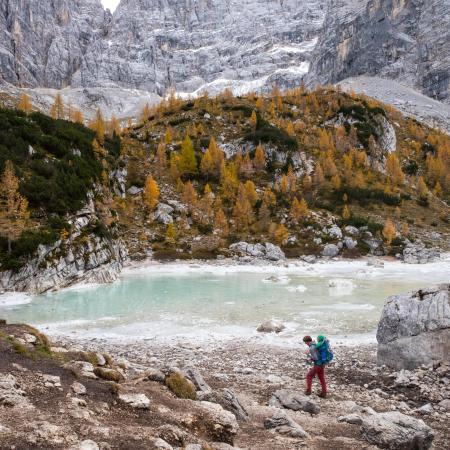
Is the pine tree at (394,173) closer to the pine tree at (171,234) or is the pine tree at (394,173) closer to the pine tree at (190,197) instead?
the pine tree at (190,197)

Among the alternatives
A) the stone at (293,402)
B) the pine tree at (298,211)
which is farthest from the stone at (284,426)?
the pine tree at (298,211)

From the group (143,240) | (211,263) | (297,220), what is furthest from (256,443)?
(297,220)

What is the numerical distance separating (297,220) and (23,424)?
84.0m

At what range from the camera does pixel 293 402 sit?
1389cm

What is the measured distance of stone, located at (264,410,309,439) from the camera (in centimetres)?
1115

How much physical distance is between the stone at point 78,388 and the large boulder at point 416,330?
13670 mm

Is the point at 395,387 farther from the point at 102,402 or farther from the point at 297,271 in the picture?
the point at 297,271

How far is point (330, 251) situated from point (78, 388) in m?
72.2

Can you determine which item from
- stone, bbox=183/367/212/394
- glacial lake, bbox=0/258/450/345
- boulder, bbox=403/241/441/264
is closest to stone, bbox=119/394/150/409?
stone, bbox=183/367/212/394

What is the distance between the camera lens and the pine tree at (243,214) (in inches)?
3450

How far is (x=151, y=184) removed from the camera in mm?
90000

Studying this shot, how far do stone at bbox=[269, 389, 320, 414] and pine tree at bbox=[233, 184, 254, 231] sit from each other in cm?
7249

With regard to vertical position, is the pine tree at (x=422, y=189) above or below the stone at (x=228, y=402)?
above

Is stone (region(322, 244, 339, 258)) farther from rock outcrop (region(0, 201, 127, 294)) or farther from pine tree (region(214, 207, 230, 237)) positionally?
rock outcrop (region(0, 201, 127, 294))
